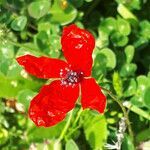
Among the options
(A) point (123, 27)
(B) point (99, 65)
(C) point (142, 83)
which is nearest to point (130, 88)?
(C) point (142, 83)

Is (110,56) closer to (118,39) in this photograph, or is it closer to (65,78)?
(118,39)

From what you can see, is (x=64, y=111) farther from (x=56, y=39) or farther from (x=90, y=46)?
(x=56, y=39)

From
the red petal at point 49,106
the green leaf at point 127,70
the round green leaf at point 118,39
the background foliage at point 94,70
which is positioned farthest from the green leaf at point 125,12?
the red petal at point 49,106

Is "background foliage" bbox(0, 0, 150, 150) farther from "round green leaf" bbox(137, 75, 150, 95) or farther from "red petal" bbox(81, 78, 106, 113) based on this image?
"red petal" bbox(81, 78, 106, 113)

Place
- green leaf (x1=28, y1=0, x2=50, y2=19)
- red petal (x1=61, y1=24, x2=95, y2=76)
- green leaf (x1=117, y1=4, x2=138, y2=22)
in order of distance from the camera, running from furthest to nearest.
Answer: green leaf (x1=117, y1=4, x2=138, y2=22)
green leaf (x1=28, y1=0, x2=50, y2=19)
red petal (x1=61, y1=24, x2=95, y2=76)

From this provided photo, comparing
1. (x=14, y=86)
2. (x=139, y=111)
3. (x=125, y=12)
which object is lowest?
(x=139, y=111)

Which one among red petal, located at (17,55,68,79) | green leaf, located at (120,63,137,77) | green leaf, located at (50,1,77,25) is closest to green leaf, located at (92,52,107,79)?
green leaf, located at (120,63,137,77)

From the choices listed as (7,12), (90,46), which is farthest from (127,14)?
(90,46)
